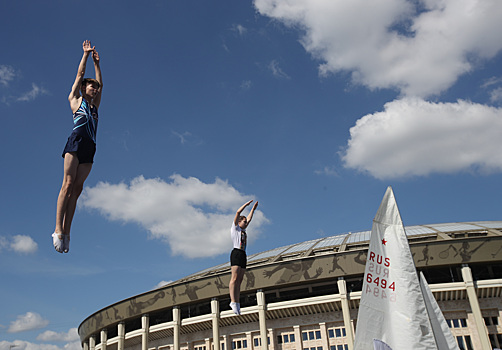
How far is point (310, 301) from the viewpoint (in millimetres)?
46375

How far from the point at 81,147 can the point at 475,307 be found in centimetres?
4643

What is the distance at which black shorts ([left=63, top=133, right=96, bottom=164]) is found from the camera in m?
6.67

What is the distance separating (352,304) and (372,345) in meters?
28.6

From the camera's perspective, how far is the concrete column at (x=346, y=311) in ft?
145

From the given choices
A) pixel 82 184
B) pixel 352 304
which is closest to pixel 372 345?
pixel 82 184

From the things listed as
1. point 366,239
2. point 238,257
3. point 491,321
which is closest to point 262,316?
point 366,239

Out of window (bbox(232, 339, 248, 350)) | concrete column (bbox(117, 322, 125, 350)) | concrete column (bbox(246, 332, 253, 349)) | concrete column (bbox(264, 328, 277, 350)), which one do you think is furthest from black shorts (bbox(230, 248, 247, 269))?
concrete column (bbox(117, 322, 125, 350))

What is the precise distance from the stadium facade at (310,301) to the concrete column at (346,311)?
1.2 inches

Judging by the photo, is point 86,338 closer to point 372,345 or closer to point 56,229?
point 372,345

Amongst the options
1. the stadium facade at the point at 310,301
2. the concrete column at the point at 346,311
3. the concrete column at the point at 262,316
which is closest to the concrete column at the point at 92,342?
the stadium facade at the point at 310,301

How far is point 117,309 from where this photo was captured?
55688 mm

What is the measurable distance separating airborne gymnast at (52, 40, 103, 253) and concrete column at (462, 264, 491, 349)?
46064 millimetres

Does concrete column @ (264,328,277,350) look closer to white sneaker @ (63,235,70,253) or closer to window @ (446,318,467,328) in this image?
window @ (446,318,467,328)

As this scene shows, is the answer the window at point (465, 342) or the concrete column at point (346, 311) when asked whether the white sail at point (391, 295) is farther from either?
the window at point (465, 342)
